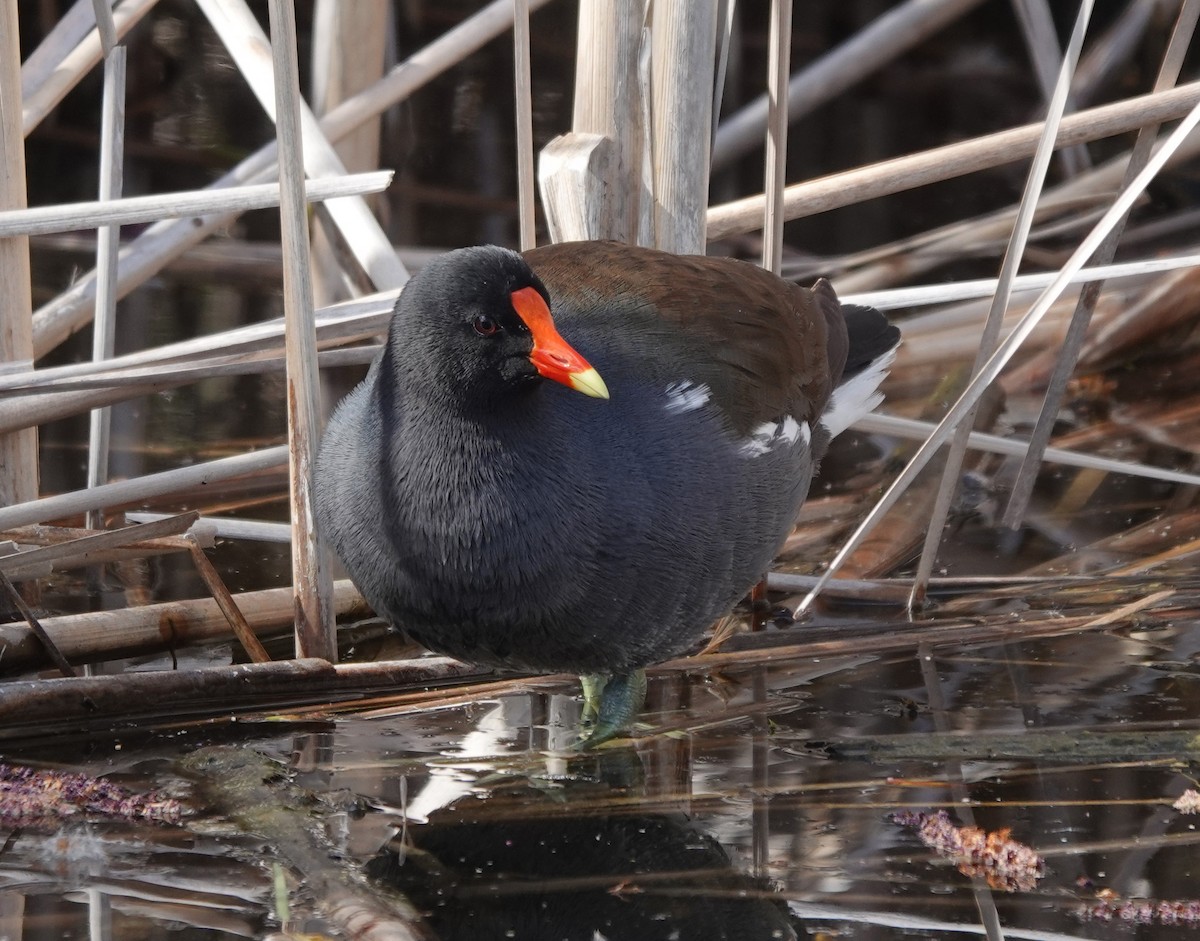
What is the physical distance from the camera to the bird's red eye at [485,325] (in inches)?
74.9

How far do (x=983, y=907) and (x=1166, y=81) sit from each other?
157 cm

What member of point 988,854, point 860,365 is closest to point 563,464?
point 988,854

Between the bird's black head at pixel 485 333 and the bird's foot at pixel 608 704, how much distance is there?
547mm

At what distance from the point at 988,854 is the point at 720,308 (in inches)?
36.2

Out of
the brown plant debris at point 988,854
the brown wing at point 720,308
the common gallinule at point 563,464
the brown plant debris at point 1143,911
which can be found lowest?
the brown plant debris at point 1143,911

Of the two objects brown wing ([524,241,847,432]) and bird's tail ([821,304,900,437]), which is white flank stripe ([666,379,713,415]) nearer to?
brown wing ([524,241,847,432])

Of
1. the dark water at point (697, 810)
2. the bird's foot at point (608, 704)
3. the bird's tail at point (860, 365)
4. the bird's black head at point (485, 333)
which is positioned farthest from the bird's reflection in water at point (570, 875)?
the bird's tail at point (860, 365)

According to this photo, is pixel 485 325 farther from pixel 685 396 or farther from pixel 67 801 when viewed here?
pixel 67 801

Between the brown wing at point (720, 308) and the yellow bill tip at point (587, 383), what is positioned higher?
the brown wing at point (720, 308)

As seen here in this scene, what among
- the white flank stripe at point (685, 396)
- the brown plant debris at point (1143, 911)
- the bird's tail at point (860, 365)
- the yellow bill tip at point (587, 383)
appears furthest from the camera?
the bird's tail at point (860, 365)

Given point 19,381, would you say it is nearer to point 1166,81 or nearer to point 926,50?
point 1166,81

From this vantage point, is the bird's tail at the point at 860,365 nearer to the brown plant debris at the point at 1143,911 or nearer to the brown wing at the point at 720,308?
the brown wing at the point at 720,308

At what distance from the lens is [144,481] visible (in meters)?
2.47

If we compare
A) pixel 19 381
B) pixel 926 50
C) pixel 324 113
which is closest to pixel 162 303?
pixel 324 113
